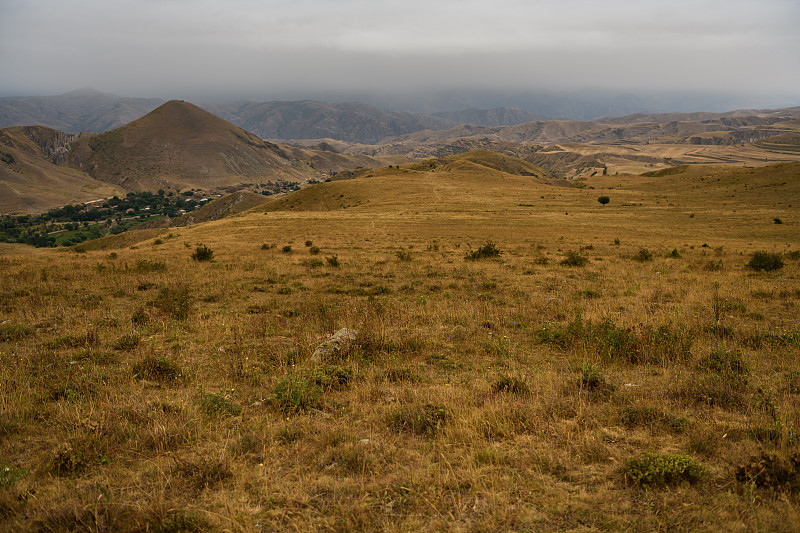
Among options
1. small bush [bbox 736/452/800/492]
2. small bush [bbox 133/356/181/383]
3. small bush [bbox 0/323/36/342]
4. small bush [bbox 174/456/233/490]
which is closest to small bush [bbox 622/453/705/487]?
small bush [bbox 736/452/800/492]

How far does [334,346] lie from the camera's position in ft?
28.8

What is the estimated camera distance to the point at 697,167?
3905 inches

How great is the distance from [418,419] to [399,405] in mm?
597

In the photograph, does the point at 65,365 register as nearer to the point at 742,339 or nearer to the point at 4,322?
the point at 4,322

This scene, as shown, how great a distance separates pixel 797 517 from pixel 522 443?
9.04ft

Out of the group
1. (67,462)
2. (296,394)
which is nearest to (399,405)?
(296,394)

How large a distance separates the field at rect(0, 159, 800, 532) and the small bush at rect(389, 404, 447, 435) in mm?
60

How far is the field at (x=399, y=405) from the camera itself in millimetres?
4266

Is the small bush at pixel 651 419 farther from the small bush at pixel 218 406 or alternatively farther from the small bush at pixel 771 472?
the small bush at pixel 218 406

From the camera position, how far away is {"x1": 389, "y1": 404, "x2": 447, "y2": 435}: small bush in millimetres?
5812

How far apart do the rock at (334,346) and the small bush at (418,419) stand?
9.05ft

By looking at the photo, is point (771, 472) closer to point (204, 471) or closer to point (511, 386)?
point (511, 386)

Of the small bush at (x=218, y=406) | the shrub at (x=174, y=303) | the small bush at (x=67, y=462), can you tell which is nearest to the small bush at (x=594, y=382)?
the small bush at (x=218, y=406)

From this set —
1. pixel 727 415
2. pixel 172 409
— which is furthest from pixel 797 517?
pixel 172 409
